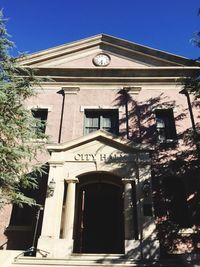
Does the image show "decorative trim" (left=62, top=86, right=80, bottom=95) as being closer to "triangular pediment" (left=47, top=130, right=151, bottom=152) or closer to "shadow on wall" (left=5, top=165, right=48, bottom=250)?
"triangular pediment" (left=47, top=130, right=151, bottom=152)

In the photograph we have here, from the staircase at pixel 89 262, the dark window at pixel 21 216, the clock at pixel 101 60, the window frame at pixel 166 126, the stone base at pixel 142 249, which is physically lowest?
the staircase at pixel 89 262

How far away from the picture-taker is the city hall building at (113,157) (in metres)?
10.2

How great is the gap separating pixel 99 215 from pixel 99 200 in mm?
701

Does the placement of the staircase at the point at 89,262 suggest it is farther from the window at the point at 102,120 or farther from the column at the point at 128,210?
the window at the point at 102,120

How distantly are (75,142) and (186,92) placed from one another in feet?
23.7

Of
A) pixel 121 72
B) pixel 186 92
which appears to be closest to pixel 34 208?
pixel 121 72

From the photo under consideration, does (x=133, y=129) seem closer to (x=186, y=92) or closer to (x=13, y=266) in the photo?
(x=186, y=92)

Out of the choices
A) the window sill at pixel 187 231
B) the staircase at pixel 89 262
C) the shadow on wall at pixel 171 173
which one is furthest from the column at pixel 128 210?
the window sill at pixel 187 231

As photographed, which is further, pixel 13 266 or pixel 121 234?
pixel 121 234

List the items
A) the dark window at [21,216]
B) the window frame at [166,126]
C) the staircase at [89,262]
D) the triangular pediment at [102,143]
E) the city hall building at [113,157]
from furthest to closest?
the window frame at [166,126]
the dark window at [21,216]
the triangular pediment at [102,143]
the city hall building at [113,157]
the staircase at [89,262]

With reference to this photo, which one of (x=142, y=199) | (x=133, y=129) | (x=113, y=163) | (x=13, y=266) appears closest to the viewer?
(x=13, y=266)

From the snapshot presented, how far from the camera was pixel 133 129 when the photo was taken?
13.5m

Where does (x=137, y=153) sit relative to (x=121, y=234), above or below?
above

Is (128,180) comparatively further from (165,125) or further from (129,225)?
(165,125)
